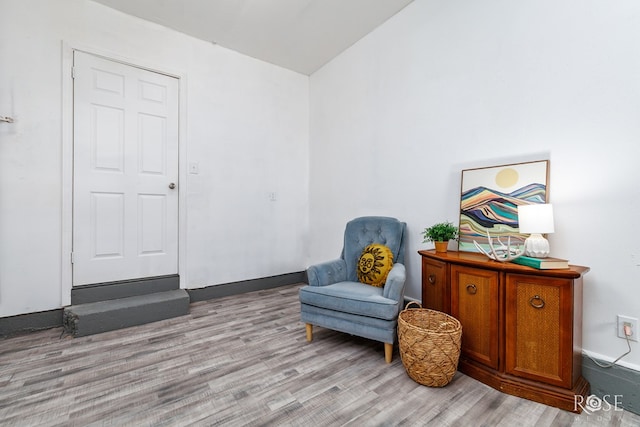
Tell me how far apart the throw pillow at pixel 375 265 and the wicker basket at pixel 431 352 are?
21.3 inches

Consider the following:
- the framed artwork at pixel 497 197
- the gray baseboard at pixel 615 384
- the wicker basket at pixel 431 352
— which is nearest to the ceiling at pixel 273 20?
the framed artwork at pixel 497 197

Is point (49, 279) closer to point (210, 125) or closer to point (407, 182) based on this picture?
point (210, 125)

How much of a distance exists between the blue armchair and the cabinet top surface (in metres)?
0.29

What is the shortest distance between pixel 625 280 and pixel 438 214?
1.08 metres

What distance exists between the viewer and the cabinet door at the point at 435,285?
1.79 meters

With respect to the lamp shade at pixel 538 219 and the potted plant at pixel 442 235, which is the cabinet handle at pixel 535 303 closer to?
the lamp shade at pixel 538 219

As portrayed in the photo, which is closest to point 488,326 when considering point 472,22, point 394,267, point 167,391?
point 394,267

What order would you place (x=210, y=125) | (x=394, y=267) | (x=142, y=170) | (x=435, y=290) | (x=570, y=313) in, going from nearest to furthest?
(x=570, y=313) → (x=435, y=290) → (x=394, y=267) → (x=142, y=170) → (x=210, y=125)

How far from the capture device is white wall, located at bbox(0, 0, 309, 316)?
7.24 ft

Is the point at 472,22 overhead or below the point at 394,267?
overhead

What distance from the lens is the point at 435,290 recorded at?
1.87 metres

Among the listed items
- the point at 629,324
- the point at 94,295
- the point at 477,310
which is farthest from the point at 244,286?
the point at 629,324

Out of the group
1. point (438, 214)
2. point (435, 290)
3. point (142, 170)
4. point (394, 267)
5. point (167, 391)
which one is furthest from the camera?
point (142, 170)

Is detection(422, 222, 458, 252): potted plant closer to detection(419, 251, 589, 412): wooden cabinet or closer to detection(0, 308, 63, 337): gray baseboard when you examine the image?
detection(419, 251, 589, 412): wooden cabinet
